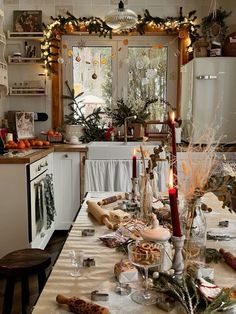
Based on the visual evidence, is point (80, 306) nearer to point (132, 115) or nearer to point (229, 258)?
point (229, 258)

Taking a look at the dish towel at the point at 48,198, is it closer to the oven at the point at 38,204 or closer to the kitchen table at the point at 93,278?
the oven at the point at 38,204

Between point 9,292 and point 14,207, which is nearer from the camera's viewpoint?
point 9,292

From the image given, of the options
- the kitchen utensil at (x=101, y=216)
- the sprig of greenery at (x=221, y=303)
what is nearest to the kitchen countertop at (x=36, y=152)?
the kitchen utensil at (x=101, y=216)

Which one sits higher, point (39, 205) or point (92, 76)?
Answer: point (92, 76)

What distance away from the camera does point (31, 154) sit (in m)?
3.03

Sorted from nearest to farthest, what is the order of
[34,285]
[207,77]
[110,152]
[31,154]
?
[34,285] < [31,154] < [207,77] < [110,152]

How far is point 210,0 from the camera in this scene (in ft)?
13.7

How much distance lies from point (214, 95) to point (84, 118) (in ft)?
5.11

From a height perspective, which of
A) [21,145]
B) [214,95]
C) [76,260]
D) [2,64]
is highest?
[2,64]

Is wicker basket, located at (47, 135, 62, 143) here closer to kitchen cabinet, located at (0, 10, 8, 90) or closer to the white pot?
the white pot

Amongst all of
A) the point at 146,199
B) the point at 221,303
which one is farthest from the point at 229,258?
the point at 146,199

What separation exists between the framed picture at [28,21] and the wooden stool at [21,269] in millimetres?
2971

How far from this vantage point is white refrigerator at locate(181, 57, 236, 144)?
12.1ft

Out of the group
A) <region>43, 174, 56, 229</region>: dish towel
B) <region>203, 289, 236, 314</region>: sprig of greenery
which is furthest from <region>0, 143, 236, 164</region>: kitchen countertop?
<region>203, 289, 236, 314</region>: sprig of greenery
